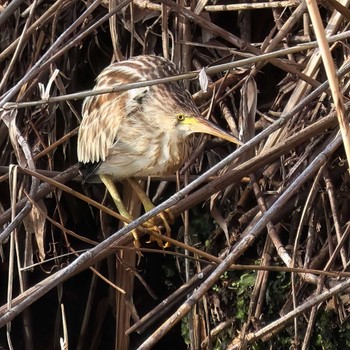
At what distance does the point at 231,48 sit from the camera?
2682 millimetres

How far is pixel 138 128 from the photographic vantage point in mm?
2461

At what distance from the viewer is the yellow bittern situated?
239 centimetres

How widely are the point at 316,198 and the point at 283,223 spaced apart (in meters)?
0.15

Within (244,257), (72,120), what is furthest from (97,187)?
(244,257)

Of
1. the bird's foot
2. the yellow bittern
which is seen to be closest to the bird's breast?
the yellow bittern

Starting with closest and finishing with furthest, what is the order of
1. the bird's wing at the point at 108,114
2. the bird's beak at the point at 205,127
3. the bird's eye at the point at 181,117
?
the bird's beak at the point at 205,127 → the bird's eye at the point at 181,117 → the bird's wing at the point at 108,114

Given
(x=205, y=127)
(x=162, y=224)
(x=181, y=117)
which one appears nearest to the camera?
(x=205, y=127)

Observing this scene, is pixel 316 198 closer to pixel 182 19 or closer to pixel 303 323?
pixel 303 323

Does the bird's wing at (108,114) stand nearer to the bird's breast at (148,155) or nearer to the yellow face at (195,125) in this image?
the bird's breast at (148,155)

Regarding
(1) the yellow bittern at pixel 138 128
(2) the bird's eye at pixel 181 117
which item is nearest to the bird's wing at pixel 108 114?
(1) the yellow bittern at pixel 138 128

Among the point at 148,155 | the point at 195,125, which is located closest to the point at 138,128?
the point at 148,155

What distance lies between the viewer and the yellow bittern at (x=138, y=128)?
2395mm

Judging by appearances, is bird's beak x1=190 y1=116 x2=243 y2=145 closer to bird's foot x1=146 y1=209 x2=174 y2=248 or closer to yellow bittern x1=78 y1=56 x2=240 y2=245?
yellow bittern x1=78 y1=56 x2=240 y2=245

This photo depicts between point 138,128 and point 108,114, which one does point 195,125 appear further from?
point 108,114
